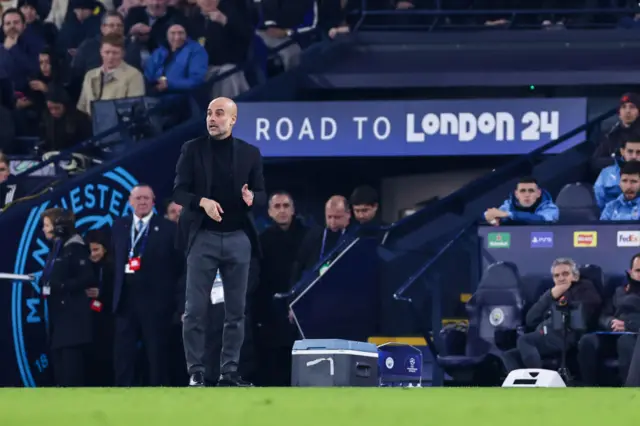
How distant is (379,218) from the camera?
1995 cm

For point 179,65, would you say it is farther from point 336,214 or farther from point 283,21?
point 336,214

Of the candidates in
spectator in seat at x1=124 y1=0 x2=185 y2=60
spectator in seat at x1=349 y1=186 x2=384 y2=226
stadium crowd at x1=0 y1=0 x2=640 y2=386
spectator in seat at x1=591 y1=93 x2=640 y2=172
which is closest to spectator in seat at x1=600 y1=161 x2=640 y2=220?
stadium crowd at x1=0 y1=0 x2=640 y2=386

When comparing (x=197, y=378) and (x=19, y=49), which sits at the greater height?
(x=19, y=49)

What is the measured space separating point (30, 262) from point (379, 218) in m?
4.00

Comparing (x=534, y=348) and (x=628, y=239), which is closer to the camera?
(x=534, y=348)

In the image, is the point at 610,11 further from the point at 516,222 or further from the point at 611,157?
the point at 516,222

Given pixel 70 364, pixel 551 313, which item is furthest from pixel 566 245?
pixel 70 364

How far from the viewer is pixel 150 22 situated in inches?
806

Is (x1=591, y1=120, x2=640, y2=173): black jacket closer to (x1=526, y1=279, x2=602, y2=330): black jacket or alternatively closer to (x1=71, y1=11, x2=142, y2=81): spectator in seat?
(x1=526, y1=279, x2=602, y2=330): black jacket

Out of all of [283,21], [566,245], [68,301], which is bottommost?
[68,301]

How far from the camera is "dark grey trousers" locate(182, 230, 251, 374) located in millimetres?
11852

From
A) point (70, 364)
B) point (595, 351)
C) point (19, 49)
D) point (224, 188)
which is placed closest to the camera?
point (224, 188)

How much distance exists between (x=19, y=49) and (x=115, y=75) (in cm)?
193
